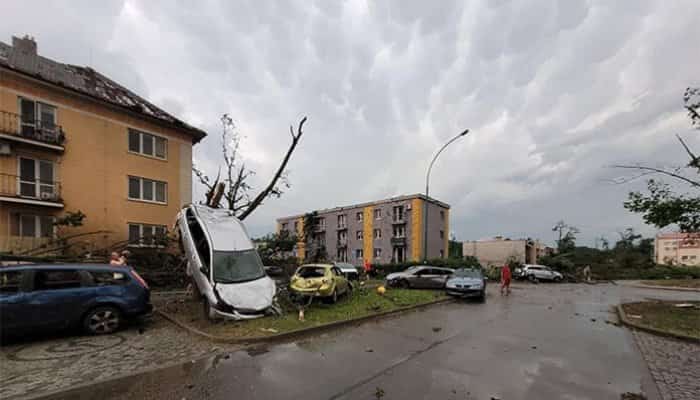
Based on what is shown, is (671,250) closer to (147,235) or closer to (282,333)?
(282,333)

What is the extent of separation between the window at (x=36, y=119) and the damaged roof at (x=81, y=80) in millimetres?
1402

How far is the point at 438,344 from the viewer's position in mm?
6961

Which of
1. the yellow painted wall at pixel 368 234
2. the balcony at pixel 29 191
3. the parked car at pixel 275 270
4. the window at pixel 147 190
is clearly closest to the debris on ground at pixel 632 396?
the parked car at pixel 275 270

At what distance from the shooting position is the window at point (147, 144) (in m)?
18.5

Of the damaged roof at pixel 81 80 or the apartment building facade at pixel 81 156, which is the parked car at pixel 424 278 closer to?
the apartment building facade at pixel 81 156

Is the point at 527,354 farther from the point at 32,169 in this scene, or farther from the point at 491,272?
the point at 491,272

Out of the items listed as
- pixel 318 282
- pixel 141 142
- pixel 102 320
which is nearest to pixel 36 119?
pixel 141 142

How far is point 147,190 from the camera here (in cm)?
1880

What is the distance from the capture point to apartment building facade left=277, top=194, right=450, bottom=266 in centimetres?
3769

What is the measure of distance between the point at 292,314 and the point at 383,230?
106ft

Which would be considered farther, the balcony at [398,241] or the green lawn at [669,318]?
the balcony at [398,241]

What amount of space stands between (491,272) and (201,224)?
2731 cm

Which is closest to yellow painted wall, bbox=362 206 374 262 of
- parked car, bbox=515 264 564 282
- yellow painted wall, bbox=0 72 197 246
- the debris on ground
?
parked car, bbox=515 264 564 282

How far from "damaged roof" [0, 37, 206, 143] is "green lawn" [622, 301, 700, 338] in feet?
79.3
